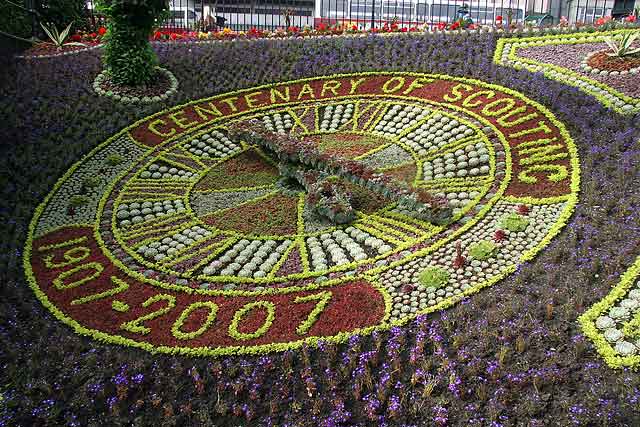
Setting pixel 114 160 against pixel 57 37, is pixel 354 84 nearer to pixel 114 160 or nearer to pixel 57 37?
pixel 114 160

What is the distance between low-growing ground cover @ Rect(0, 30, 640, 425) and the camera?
699cm

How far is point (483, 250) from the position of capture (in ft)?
29.3

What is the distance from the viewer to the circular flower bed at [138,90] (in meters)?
14.3

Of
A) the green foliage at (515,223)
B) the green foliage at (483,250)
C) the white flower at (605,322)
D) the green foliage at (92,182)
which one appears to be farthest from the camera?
the green foliage at (92,182)

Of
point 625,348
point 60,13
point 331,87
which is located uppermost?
point 60,13

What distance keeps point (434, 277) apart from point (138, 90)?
29.3ft

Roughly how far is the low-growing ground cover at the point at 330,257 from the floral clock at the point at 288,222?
0.04 m

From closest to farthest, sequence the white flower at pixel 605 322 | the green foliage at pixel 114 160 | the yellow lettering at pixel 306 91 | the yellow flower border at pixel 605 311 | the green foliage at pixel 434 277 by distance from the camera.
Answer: the yellow flower border at pixel 605 311 < the white flower at pixel 605 322 < the green foliage at pixel 434 277 < the green foliage at pixel 114 160 < the yellow lettering at pixel 306 91

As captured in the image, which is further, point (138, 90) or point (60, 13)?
point (60, 13)

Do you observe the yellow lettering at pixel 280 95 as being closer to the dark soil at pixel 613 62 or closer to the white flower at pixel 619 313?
the dark soil at pixel 613 62

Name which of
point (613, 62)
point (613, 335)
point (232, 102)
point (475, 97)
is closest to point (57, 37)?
point (232, 102)

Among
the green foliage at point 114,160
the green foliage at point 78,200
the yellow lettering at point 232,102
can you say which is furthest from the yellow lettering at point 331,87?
A: the green foliage at point 78,200

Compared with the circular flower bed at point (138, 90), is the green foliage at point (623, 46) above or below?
above

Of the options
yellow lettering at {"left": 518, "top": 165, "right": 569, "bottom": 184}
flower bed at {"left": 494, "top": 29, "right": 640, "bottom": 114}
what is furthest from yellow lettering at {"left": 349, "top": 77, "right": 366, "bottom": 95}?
yellow lettering at {"left": 518, "top": 165, "right": 569, "bottom": 184}
